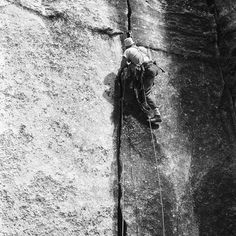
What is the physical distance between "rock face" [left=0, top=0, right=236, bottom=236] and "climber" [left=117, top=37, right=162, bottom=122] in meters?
0.25

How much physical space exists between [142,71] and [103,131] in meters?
1.41

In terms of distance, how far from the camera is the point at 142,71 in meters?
8.44

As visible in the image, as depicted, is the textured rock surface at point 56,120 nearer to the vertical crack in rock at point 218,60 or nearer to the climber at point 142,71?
the climber at point 142,71

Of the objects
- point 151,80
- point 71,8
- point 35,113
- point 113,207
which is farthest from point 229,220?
point 71,8

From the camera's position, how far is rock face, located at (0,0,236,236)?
727cm

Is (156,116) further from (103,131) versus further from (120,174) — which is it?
(120,174)

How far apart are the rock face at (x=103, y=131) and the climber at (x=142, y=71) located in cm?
25

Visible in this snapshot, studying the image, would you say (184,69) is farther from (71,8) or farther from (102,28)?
(71,8)

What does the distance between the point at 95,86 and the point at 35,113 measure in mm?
1443

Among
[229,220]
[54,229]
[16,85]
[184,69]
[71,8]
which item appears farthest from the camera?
[184,69]

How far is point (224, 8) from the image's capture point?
1051cm

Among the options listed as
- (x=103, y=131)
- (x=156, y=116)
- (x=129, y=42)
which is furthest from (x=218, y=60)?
(x=103, y=131)

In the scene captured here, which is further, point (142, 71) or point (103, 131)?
point (142, 71)

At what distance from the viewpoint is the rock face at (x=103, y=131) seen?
7273 mm
